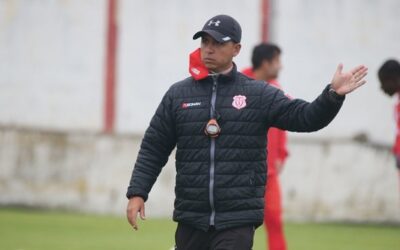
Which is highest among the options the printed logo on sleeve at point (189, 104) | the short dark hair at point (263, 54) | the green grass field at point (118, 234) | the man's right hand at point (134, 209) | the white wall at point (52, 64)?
the white wall at point (52, 64)

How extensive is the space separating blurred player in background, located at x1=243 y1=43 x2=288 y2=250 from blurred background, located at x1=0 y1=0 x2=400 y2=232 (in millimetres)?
8066

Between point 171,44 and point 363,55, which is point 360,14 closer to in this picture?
point 363,55

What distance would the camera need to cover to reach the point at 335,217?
63.3 feet

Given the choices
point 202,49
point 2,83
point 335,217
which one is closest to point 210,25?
point 202,49

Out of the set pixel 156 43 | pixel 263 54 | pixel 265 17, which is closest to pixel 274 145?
pixel 263 54

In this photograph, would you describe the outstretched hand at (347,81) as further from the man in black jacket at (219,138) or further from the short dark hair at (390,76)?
the short dark hair at (390,76)

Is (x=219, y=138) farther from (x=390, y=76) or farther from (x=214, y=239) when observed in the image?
(x=390, y=76)

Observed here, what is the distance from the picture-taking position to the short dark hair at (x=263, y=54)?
36.5 ft

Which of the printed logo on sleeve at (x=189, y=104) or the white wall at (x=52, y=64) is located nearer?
the printed logo on sleeve at (x=189, y=104)

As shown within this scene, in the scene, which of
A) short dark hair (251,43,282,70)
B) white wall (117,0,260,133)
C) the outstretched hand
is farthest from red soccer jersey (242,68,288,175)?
white wall (117,0,260,133)

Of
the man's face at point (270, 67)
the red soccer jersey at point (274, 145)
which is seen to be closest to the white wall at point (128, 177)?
the red soccer jersey at point (274, 145)

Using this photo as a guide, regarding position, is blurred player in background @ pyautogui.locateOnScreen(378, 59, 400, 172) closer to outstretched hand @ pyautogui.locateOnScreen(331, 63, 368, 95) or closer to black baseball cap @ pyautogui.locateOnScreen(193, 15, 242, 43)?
black baseball cap @ pyautogui.locateOnScreen(193, 15, 242, 43)

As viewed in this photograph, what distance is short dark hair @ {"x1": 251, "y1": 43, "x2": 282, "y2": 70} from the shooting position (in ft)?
36.5

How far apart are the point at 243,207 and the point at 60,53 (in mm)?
13463
